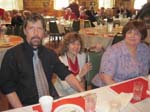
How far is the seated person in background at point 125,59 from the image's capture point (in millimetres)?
2137

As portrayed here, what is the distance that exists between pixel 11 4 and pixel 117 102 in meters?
8.30

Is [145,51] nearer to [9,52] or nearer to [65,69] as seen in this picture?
[65,69]

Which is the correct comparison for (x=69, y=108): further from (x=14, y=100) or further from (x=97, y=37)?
(x=97, y=37)

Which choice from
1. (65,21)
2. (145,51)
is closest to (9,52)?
(145,51)

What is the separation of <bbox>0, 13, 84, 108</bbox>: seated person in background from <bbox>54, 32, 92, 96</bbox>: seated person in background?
1.07 feet

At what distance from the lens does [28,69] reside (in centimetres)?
186

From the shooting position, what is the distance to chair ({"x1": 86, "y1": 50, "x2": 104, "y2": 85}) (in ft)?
7.33

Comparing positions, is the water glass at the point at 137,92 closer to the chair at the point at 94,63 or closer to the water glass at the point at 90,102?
the water glass at the point at 90,102

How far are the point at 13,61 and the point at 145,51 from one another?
49.5 inches

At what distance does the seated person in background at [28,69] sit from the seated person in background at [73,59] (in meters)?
0.33

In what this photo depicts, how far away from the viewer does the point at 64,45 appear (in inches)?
93.0

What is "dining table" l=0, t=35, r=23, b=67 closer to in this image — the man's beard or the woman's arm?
the man's beard

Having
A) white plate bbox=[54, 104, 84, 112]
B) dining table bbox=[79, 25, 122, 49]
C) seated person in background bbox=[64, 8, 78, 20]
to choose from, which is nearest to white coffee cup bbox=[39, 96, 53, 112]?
white plate bbox=[54, 104, 84, 112]

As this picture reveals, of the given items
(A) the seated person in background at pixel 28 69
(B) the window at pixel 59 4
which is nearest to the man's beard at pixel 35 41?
(A) the seated person in background at pixel 28 69
